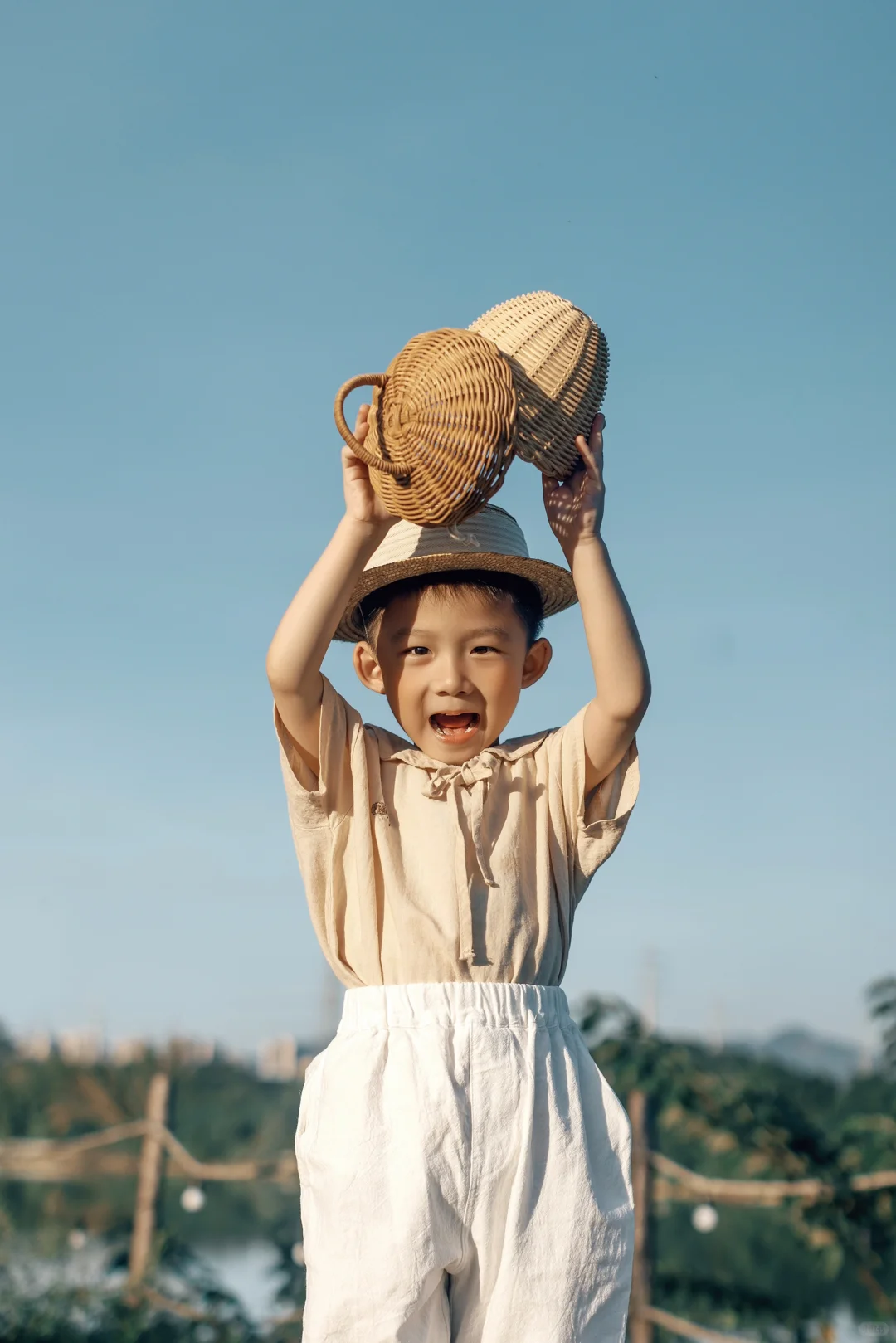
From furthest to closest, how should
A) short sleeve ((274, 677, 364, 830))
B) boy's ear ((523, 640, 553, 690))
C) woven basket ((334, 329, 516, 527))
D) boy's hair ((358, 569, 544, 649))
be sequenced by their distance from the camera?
boy's ear ((523, 640, 553, 690)), boy's hair ((358, 569, 544, 649)), short sleeve ((274, 677, 364, 830)), woven basket ((334, 329, 516, 527))

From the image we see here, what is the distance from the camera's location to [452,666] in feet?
7.00

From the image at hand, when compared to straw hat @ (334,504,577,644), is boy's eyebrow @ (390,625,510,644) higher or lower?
lower

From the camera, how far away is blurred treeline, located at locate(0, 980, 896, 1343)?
17.1 feet

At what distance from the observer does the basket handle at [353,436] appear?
186cm

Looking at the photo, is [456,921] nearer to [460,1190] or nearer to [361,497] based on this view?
[460,1190]

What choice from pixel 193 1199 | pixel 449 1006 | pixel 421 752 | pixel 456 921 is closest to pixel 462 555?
pixel 421 752

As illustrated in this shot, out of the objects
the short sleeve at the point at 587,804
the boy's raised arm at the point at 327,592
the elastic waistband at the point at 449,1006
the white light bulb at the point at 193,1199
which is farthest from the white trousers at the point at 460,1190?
the white light bulb at the point at 193,1199

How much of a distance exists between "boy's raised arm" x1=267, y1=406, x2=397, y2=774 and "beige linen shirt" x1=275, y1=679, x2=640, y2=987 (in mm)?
74

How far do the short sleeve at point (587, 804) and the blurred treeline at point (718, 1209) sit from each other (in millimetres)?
3488

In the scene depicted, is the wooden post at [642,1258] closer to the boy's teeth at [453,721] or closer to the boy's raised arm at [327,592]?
the boy's teeth at [453,721]

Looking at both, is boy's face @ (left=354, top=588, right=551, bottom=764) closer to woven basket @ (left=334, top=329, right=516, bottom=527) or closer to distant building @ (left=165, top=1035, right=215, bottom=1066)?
woven basket @ (left=334, top=329, right=516, bottom=527)

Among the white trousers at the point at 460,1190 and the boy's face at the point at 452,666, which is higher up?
the boy's face at the point at 452,666

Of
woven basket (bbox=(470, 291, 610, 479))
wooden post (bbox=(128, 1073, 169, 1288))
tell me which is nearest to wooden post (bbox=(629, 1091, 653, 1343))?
wooden post (bbox=(128, 1073, 169, 1288))

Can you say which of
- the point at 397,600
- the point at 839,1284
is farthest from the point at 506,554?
the point at 839,1284
